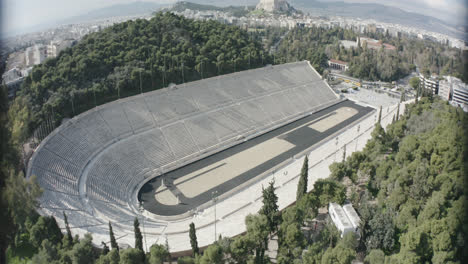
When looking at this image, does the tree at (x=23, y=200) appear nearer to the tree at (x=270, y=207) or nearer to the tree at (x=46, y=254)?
the tree at (x=46, y=254)

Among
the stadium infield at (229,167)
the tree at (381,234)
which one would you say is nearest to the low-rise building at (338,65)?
the stadium infield at (229,167)

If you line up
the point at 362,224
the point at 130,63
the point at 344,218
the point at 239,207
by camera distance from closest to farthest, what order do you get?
1. the point at 362,224
2. the point at 344,218
3. the point at 239,207
4. the point at 130,63

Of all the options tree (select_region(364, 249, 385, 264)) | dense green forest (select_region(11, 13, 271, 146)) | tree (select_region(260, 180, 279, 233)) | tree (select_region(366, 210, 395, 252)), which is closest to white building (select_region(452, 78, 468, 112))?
dense green forest (select_region(11, 13, 271, 146))

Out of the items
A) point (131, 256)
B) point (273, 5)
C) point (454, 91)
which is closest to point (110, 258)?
point (131, 256)

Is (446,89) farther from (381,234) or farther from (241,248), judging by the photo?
(241,248)

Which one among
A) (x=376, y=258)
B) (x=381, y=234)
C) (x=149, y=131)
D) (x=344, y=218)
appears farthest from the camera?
(x=149, y=131)


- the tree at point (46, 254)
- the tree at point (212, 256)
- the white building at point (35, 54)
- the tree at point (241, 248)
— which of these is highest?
the white building at point (35, 54)
